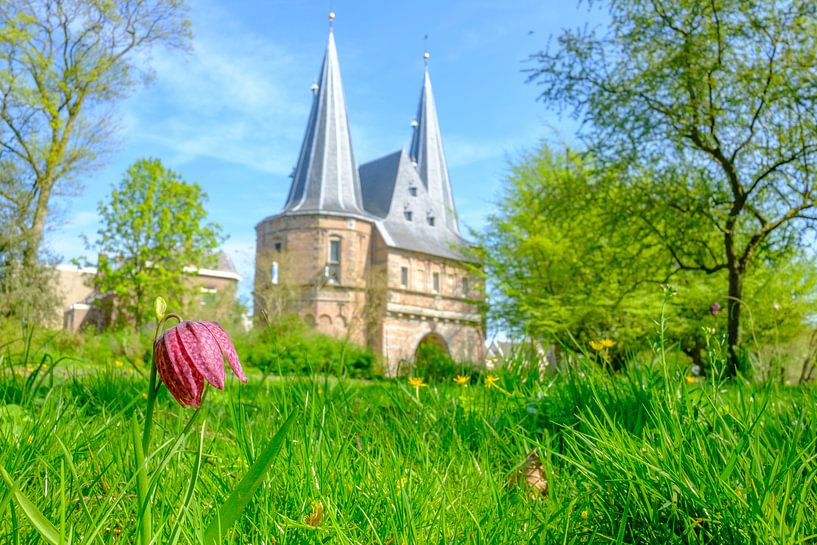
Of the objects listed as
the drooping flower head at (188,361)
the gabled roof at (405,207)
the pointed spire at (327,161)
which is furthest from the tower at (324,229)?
the drooping flower head at (188,361)

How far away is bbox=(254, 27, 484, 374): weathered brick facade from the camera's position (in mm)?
41500

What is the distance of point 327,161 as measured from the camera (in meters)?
43.8

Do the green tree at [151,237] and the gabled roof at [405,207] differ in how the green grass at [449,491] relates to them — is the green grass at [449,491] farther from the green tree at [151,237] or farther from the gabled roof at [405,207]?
the gabled roof at [405,207]

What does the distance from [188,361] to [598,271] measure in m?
15.4

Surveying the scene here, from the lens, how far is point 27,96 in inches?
822

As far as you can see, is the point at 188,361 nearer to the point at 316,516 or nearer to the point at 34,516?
the point at 34,516

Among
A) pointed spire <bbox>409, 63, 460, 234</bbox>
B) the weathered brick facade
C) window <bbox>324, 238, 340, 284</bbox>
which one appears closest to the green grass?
the weathered brick facade

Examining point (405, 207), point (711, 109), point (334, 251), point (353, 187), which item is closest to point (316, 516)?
point (711, 109)

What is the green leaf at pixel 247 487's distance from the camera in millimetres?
1079

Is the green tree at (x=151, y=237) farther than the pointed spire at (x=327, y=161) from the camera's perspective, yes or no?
No

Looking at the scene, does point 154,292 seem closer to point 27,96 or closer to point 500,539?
point 27,96

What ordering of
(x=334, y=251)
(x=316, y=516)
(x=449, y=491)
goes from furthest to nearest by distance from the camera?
(x=334, y=251)
(x=449, y=491)
(x=316, y=516)

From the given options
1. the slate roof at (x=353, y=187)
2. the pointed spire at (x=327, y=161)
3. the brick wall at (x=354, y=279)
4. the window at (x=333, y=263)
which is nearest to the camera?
the brick wall at (x=354, y=279)

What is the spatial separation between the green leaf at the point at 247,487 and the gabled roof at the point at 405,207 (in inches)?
1685
